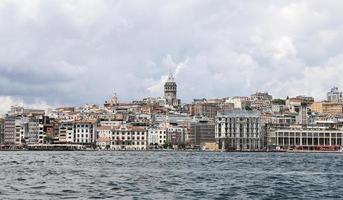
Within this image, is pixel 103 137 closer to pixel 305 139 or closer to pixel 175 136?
pixel 175 136

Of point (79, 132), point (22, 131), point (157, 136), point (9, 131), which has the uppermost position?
point (9, 131)

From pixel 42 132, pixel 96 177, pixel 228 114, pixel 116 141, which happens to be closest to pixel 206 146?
pixel 228 114

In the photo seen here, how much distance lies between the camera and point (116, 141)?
563ft

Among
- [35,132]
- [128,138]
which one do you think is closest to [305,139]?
[128,138]

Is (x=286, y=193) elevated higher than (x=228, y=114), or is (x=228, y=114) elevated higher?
(x=228, y=114)

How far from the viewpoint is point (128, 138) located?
17175 centimetres

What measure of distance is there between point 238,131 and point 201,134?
1355cm

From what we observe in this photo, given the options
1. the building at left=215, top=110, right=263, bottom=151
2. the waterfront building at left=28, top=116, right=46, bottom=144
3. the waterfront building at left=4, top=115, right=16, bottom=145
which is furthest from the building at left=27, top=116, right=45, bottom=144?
the building at left=215, top=110, right=263, bottom=151

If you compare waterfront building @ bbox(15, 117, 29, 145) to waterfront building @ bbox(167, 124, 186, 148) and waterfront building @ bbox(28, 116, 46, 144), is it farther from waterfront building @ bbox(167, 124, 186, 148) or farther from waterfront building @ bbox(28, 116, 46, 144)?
waterfront building @ bbox(167, 124, 186, 148)

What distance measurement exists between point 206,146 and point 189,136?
11567mm

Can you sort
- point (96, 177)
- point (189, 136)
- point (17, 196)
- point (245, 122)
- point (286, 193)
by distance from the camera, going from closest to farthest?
point (17, 196), point (286, 193), point (96, 177), point (245, 122), point (189, 136)

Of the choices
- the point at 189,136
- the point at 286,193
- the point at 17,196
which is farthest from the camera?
the point at 189,136

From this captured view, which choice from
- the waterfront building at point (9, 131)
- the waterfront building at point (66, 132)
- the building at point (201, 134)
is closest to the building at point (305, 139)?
the building at point (201, 134)

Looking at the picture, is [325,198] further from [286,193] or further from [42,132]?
[42,132]
